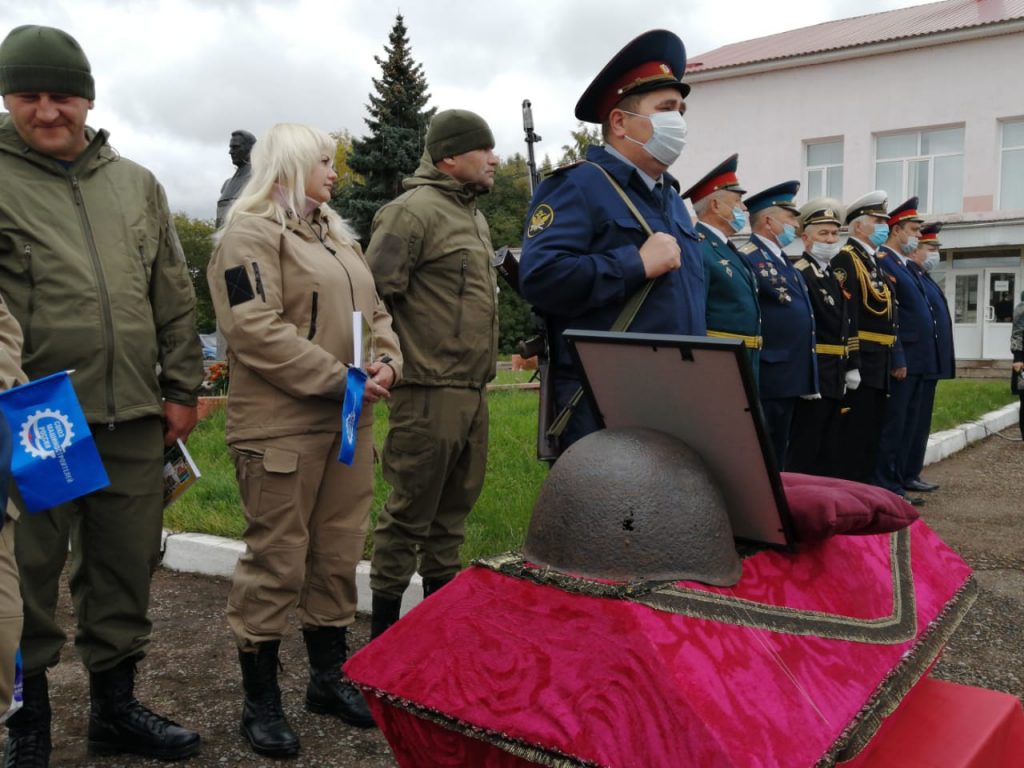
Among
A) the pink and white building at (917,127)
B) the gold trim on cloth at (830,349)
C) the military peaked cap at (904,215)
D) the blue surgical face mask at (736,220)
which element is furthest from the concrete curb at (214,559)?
the pink and white building at (917,127)

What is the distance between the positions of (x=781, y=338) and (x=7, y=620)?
173 inches

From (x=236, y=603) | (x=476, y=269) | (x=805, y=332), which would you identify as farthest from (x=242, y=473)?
(x=805, y=332)

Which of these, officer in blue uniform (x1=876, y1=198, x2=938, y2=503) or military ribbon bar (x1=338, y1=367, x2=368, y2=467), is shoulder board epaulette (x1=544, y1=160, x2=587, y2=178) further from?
officer in blue uniform (x1=876, y1=198, x2=938, y2=503)

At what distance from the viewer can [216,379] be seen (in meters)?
9.56

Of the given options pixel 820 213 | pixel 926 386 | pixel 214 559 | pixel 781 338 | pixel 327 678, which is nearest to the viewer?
pixel 327 678

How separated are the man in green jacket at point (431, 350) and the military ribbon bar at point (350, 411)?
0.69m

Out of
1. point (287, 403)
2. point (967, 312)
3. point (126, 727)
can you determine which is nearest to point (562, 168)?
point (287, 403)

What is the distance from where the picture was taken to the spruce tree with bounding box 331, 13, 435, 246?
29.2 meters

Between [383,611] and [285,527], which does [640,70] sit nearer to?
[285,527]

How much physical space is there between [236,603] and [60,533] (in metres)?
0.57

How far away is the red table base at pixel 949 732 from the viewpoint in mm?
2141

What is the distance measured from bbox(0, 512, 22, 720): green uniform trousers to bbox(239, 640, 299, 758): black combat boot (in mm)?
1022

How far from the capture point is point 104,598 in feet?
9.61

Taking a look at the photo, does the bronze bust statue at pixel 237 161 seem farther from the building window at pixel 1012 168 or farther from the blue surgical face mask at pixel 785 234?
the building window at pixel 1012 168
